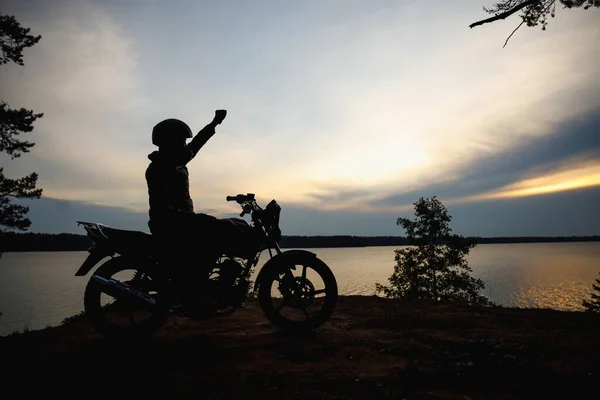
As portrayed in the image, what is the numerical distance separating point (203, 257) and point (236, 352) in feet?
4.67

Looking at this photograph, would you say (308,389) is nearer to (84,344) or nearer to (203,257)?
(203,257)

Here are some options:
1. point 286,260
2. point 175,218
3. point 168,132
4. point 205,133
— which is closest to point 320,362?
point 286,260

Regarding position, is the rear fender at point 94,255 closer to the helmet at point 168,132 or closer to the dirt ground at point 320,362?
the dirt ground at point 320,362

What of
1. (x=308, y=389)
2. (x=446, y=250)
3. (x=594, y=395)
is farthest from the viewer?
(x=446, y=250)

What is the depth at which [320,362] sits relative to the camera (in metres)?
4.03

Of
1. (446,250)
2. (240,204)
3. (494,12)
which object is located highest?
(494,12)

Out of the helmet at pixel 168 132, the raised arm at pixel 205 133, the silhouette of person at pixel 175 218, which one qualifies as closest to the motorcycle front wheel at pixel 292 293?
the silhouette of person at pixel 175 218

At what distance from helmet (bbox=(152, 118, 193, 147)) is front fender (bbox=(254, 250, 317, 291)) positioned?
7.87 ft

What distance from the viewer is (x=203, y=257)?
5.02 metres

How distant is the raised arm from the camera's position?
625 cm

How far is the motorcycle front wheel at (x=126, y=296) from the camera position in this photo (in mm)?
4836

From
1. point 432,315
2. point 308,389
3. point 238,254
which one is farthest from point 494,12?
point 308,389

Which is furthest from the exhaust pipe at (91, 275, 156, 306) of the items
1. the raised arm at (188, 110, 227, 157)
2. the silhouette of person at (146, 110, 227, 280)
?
the raised arm at (188, 110, 227, 157)

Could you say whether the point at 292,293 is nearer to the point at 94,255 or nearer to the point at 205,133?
the point at 94,255
